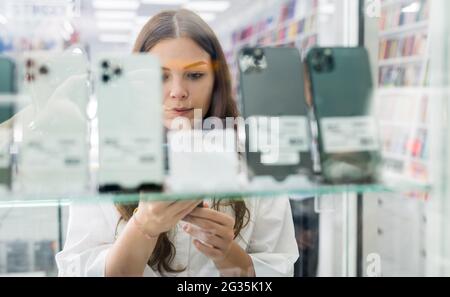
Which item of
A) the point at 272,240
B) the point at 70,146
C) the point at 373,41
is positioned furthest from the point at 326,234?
the point at 70,146

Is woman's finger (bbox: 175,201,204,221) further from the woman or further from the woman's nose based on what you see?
the woman's nose

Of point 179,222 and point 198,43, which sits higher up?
point 198,43

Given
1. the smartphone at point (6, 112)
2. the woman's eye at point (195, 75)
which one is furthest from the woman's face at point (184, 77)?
the smartphone at point (6, 112)

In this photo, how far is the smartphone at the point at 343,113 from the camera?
707mm

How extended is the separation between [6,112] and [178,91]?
252 millimetres

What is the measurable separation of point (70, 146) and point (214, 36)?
11.1 inches

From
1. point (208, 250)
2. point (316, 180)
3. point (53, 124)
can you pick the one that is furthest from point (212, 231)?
point (53, 124)

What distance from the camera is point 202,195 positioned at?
0.69 meters

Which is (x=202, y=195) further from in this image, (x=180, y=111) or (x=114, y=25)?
(x=114, y=25)

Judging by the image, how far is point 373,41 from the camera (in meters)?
0.79

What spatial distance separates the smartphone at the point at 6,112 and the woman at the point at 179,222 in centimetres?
13

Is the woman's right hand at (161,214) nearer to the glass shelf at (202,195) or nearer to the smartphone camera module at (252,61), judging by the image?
the glass shelf at (202,195)

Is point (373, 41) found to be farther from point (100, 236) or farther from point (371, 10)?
point (100, 236)

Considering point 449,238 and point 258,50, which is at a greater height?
point 258,50
